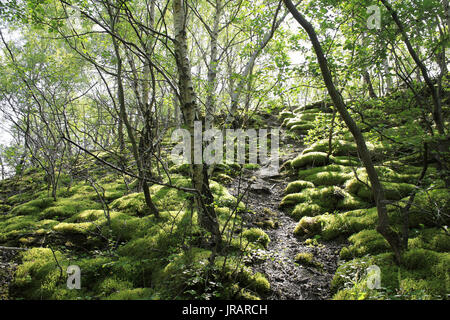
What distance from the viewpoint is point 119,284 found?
345cm

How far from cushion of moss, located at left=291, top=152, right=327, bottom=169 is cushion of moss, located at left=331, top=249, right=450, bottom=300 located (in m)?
5.43

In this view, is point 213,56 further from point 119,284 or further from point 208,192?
point 119,284

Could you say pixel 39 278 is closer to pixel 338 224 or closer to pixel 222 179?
pixel 338 224

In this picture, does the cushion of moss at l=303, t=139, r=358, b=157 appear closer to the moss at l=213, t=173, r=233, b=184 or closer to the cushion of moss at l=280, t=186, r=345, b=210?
the cushion of moss at l=280, t=186, r=345, b=210

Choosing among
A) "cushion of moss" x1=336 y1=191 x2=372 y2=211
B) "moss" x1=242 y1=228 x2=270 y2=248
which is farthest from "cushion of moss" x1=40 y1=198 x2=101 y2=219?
"cushion of moss" x1=336 y1=191 x2=372 y2=211

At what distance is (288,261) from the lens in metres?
3.88

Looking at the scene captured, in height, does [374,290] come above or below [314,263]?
above

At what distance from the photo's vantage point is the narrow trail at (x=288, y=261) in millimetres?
3492

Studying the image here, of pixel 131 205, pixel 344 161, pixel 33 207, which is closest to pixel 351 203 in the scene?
pixel 344 161

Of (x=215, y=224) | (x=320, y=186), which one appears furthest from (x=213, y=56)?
(x=215, y=224)

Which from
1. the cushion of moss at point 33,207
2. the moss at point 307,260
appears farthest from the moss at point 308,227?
the cushion of moss at point 33,207

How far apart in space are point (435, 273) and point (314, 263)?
5.58 ft

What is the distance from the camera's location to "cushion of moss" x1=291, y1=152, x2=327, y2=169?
8.67 meters
